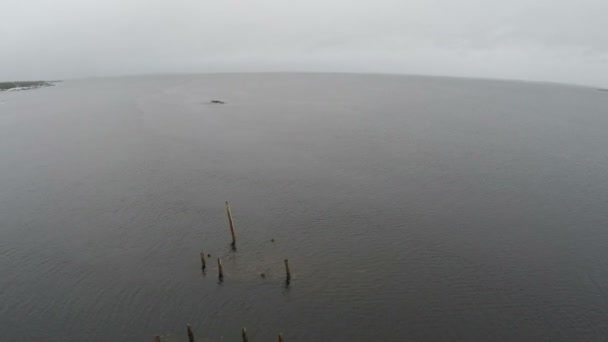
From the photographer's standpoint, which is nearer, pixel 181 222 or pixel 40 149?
pixel 181 222

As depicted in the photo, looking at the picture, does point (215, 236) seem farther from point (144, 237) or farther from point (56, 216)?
point (56, 216)

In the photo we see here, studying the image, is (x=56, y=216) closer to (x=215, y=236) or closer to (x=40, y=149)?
(x=215, y=236)

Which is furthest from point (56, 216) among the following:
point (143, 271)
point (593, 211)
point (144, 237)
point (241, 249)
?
point (593, 211)

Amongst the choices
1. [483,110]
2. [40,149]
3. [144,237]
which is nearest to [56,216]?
[144,237]

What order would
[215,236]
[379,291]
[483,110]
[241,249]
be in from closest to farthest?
1. [379,291]
2. [241,249]
3. [215,236]
4. [483,110]

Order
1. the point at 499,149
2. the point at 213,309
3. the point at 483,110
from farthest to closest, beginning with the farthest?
the point at 483,110 < the point at 499,149 < the point at 213,309

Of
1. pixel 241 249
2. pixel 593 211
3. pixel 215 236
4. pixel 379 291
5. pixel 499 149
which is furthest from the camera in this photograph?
pixel 499 149
